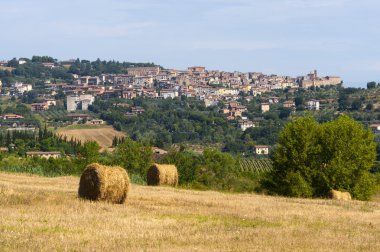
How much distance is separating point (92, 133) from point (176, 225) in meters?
151

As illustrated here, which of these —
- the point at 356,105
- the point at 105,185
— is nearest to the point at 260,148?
the point at 356,105

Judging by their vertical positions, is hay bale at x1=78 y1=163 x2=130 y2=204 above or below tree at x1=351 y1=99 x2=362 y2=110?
above

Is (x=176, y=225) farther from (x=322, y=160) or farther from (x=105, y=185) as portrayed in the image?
(x=322, y=160)

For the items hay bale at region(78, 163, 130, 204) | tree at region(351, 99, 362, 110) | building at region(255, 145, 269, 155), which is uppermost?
hay bale at region(78, 163, 130, 204)

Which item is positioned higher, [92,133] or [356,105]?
[356,105]

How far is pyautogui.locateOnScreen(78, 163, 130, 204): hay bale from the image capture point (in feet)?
81.8

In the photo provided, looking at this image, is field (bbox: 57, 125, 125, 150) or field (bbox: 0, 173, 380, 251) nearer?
field (bbox: 0, 173, 380, 251)

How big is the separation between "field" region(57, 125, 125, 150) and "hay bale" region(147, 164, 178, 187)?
365 ft

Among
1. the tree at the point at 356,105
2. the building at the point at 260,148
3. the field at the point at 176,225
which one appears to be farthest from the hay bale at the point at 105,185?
the tree at the point at 356,105

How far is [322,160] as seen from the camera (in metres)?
44.3

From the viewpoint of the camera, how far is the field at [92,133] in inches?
6133

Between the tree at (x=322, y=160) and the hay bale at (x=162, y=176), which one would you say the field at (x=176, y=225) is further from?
the tree at (x=322, y=160)

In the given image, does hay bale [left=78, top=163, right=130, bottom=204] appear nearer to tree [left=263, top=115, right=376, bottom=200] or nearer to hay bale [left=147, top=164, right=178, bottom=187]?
hay bale [left=147, top=164, right=178, bottom=187]

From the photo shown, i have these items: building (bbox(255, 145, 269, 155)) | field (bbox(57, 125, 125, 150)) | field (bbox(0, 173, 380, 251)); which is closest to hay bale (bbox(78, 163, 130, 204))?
field (bbox(0, 173, 380, 251))
